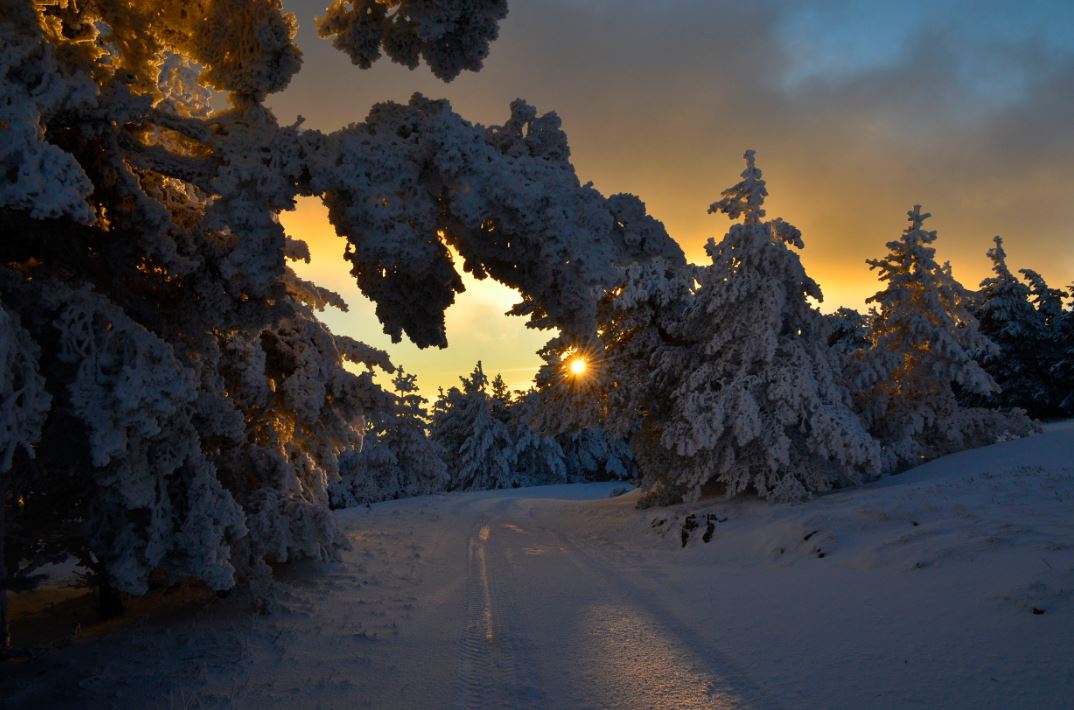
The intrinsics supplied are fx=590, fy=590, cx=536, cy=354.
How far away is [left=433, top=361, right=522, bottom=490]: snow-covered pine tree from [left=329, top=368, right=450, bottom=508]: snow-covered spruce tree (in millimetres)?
9026

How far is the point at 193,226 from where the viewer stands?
244 inches

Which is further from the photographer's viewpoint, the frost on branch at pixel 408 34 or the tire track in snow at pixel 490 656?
the frost on branch at pixel 408 34

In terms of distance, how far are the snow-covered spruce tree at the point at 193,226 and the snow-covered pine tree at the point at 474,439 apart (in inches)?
1625

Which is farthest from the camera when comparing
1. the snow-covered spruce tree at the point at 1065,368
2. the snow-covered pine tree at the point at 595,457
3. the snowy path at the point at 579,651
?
the snow-covered pine tree at the point at 595,457

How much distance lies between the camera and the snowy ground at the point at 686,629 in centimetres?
512

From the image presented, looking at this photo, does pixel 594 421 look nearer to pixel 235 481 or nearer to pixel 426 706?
pixel 235 481

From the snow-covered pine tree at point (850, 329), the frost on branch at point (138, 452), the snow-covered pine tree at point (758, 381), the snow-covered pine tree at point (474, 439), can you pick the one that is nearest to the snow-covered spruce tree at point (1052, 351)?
the snow-covered pine tree at point (850, 329)

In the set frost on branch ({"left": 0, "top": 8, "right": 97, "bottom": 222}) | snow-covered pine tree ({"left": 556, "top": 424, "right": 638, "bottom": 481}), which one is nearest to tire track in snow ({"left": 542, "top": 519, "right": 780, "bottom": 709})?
frost on branch ({"left": 0, "top": 8, "right": 97, "bottom": 222})

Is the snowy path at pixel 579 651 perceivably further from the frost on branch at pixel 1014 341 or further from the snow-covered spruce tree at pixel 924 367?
the frost on branch at pixel 1014 341

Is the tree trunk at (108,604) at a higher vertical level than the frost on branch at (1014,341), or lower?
lower

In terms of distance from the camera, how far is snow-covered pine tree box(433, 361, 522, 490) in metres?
47.8

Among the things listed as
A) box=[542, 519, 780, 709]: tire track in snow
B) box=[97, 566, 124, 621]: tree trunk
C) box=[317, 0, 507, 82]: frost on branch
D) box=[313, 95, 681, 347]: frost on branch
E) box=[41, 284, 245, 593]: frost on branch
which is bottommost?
box=[542, 519, 780, 709]: tire track in snow

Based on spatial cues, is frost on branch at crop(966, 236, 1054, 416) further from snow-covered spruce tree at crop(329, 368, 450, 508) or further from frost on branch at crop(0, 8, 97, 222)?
frost on branch at crop(0, 8, 97, 222)

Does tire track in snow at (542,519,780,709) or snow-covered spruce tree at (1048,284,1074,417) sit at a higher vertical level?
snow-covered spruce tree at (1048,284,1074,417)
